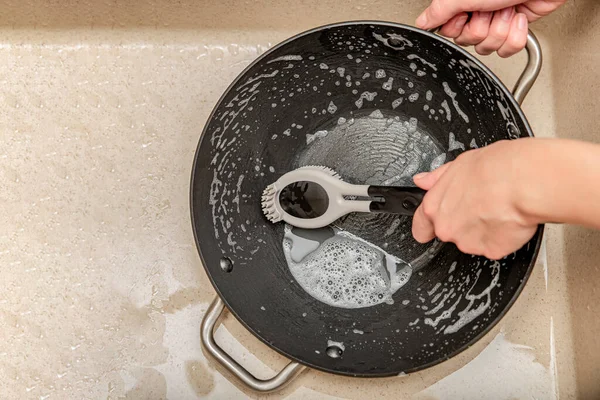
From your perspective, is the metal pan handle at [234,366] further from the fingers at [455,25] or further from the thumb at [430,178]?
the fingers at [455,25]

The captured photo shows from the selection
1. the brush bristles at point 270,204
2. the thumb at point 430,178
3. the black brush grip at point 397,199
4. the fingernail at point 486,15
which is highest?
the fingernail at point 486,15

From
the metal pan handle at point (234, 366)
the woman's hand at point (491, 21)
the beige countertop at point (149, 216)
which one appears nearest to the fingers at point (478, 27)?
the woman's hand at point (491, 21)

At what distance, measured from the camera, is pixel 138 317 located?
0.76 meters

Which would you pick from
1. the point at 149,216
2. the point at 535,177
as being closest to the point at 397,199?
the point at 535,177

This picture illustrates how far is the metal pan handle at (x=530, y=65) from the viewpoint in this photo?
2.10ft

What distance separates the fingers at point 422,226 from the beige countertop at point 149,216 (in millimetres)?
241

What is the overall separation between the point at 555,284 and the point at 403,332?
23cm

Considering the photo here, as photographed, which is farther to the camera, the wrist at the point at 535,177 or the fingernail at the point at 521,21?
the fingernail at the point at 521,21

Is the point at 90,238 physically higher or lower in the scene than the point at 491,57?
lower

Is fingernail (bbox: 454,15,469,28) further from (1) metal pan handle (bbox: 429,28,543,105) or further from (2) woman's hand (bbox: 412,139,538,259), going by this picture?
(2) woman's hand (bbox: 412,139,538,259)

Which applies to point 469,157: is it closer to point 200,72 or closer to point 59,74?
point 200,72

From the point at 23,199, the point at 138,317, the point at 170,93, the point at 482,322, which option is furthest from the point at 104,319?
the point at 482,322

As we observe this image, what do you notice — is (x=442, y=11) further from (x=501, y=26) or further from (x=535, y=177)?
(x=535, y=177)

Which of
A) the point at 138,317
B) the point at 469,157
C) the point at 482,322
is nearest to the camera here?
the point at 469,157
